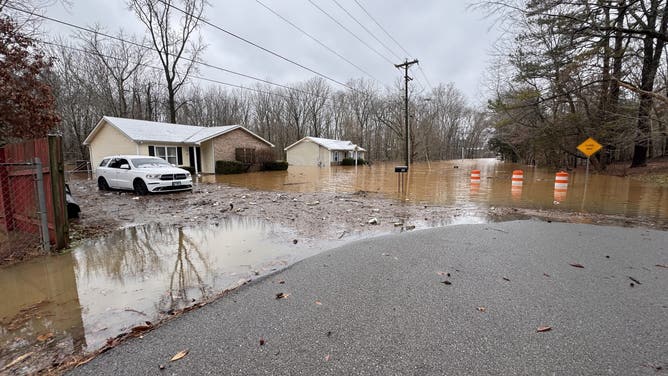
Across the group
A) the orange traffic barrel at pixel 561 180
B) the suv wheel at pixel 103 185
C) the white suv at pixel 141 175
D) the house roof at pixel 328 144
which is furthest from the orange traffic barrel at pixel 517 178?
the house roof at pixel 328 144

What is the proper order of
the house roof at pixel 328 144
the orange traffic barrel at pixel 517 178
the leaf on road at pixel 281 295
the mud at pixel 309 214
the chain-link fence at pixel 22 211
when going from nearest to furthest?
1. the leaf on road at pixel 281 295
2. the chain-link fence at pixel 22 211
3. the mud at pixel 309 214
4. the orange traffic barrel at pixel 517 178
5. the house roof at pixel 328 144

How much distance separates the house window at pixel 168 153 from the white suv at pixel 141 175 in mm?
8926

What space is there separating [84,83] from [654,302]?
148 feet

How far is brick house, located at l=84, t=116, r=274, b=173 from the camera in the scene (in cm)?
2180

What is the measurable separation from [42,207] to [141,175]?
7.76 meters

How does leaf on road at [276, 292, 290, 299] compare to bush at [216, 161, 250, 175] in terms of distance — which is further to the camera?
bush at [216, 161, 250, 175]

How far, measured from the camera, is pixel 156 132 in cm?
2333

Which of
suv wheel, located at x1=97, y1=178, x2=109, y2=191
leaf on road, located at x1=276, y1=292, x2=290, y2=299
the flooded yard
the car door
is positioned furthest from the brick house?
leaf on road, located at x1=276, y1=292, x2=290, y2=299

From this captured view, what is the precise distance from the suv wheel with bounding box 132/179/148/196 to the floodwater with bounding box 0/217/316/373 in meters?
6.36

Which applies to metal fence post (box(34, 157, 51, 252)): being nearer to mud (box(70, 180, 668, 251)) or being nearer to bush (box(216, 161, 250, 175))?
mud (box(70, 180, 668, 251))

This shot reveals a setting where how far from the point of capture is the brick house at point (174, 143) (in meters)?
21.8

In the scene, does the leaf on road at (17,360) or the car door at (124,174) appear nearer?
the leaf on road at (17,360)

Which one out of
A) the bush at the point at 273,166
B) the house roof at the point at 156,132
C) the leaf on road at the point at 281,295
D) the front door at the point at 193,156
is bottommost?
the leaf on road at the point at 281,295

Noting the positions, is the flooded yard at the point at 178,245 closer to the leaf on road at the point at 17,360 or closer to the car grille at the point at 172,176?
the leaf on road at the point at 17,360
